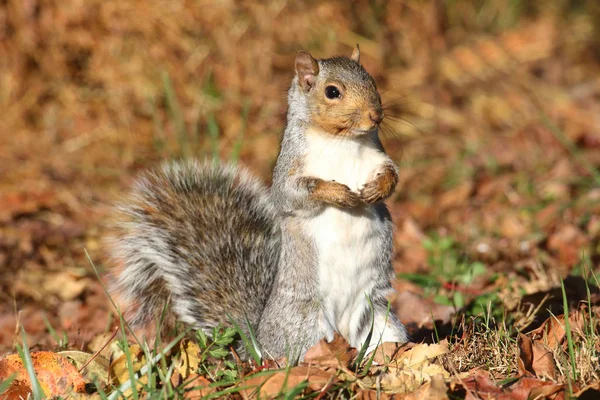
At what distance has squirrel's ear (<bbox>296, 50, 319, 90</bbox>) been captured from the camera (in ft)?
7.88

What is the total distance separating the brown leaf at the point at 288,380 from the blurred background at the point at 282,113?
4.51 feet

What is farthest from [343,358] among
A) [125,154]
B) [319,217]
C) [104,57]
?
[104,57]

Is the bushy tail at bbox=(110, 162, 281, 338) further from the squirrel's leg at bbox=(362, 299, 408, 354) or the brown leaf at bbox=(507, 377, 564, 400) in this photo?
the brown leaf at bbox=(507, 377, 564, 400)

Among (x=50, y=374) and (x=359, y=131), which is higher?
(x=359, y=131)

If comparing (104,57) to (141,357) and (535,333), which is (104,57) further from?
(535,333)

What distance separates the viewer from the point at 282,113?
3664 millimetres

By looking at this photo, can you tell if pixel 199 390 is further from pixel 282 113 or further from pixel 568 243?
pixel 568 243

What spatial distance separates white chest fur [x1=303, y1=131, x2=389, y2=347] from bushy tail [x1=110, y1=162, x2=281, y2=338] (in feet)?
0.82

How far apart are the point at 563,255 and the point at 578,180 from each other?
0.76 m

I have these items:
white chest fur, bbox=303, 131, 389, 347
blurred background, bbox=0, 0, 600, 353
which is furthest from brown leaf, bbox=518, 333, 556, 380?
blurred background, bbox=0, 0, 600, 353

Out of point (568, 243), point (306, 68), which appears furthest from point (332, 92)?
point (568, 243)

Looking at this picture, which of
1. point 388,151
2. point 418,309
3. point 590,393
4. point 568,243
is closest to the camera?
point 590,393

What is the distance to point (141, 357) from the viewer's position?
2.40m

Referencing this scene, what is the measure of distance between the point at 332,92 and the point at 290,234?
454 millimetres
